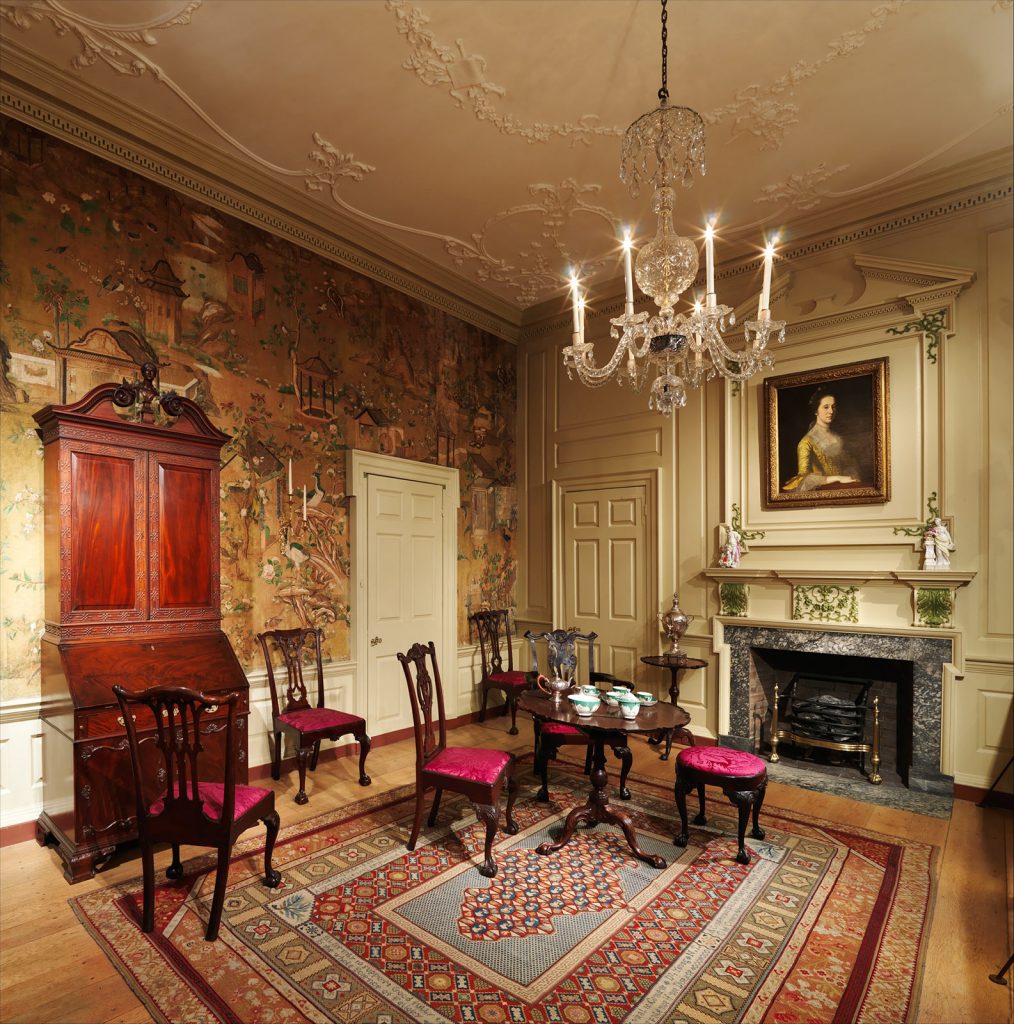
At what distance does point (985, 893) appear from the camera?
3.00 m

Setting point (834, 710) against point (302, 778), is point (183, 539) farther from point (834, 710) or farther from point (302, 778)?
point (834, 710)

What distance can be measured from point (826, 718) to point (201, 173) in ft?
20.1

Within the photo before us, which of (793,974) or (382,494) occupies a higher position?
(382,494)

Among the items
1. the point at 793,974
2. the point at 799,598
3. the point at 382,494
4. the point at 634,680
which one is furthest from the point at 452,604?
the point at 793,974

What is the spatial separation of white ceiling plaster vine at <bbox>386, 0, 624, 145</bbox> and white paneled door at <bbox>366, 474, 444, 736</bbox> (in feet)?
9.37

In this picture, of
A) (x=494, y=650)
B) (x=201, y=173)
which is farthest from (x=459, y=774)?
(x=201, y=173)

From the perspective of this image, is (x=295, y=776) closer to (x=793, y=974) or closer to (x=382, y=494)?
(x=382, y=494)

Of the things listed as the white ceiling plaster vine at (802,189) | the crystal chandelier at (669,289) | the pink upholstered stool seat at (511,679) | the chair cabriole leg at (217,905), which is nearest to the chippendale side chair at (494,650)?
the pink upholstered stool seat at (511,679)

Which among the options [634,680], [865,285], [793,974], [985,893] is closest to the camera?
[793,974]

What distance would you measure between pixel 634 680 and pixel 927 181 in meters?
4.61

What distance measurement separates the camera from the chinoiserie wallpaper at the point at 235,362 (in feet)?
11.5

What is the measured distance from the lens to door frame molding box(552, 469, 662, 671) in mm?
5812

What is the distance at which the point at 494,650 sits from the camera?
6.38 metres

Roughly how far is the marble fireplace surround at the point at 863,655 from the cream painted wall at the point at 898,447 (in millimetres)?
73
